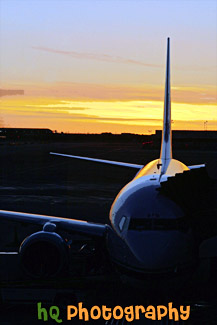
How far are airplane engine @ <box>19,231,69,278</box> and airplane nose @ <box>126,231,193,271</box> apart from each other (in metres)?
3.84

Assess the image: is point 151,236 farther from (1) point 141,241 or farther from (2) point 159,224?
(2) point 159,224

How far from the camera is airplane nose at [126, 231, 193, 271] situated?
1405cm

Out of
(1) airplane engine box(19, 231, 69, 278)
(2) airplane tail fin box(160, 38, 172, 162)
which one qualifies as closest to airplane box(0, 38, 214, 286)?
(1) airplane engine box(19, 231, 69, 278)

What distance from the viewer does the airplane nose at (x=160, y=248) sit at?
46.1 feet

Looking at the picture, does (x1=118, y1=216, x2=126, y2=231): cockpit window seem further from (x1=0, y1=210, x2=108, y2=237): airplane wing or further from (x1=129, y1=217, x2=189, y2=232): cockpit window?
(x1=0, y1=210, x2=108, y2=237): airplane wing

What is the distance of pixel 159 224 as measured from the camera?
1476 centimetres

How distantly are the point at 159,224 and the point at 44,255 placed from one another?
16.8 ft

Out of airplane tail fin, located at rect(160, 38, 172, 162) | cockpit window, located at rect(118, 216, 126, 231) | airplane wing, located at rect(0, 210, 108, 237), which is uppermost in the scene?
airplane tail fin, located at rect(160, 38, 172, 162)

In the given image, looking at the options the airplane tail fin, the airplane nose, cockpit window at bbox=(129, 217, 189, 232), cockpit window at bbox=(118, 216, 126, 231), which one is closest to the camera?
the airplane nose

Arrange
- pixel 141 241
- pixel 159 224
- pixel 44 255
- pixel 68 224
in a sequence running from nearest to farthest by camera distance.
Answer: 1. pixel 141 241
2. pixel 159 224
3. pixel 44 255
4. pixel 68 224

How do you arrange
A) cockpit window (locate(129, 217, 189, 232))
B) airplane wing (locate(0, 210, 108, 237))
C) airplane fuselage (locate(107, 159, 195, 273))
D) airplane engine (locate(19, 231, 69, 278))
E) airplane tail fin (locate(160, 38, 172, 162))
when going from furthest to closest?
airplane tail fin (locate(160, 38, 172, 162)) → airplane wing (locate(0, 210, 108, 237)) → airplane engine (locate(19, 231, 69, 278)) → cockpit window (locate(129, 217, 189, 232)) → airplane fuselage (locate(107, 159, 195, 273))

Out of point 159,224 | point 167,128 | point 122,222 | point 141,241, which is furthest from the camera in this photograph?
point 167,128

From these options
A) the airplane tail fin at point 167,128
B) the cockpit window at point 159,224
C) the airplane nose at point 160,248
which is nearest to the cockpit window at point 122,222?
the cockpit window at point 159,224

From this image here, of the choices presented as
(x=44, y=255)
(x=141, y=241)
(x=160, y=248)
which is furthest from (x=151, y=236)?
(x=44, y=255)
